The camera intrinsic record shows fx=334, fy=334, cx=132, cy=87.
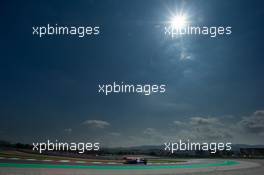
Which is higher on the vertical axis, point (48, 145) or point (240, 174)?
point (48, 145)

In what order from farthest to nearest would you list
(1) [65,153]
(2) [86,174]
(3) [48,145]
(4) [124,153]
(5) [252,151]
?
(5) [252,151] → (1) [65,153] → (4) [124,153] → (2) [86,174] → (3) [48,145]

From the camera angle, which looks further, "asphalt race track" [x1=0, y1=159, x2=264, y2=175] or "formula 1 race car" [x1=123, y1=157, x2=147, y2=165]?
"formula 1 race car" [x1=123, y1=157, x2=147, y2=165]

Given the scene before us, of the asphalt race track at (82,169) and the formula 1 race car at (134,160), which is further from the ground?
the asphalt race track at (82,169)

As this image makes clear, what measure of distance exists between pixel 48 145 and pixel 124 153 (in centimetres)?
2354

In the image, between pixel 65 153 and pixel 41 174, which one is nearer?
pixel 41 174

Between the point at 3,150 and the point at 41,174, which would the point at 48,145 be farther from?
the point at 3,150

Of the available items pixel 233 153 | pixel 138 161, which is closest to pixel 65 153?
pixel 138 161

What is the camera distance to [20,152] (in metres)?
46.5

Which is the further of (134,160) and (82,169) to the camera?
(134,160)

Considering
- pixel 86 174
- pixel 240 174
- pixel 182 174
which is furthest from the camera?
pixel 240 174

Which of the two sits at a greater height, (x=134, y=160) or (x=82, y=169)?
(x=82, y=169)

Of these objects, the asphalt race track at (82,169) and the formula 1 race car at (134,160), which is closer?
the asphalt race track at (82,169)

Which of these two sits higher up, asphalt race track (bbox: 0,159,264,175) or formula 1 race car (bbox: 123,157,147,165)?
asphalt race track (bbox: 0,159,264,175)

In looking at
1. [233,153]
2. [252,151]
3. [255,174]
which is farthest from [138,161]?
[252,151]
